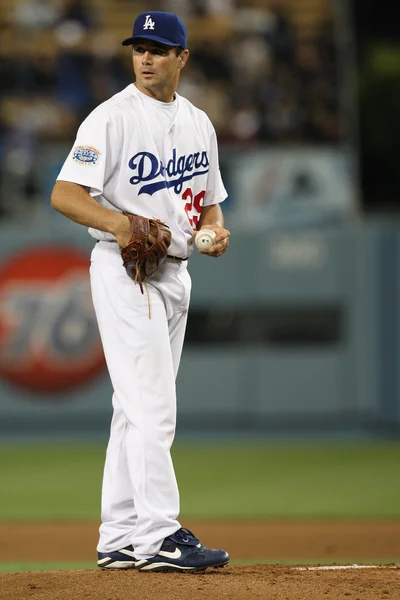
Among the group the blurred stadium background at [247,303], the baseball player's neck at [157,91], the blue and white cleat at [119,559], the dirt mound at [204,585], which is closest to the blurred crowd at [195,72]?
the blurred stadium background at [247,303]

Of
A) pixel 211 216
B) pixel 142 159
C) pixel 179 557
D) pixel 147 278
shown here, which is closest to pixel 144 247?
pixel 147 278

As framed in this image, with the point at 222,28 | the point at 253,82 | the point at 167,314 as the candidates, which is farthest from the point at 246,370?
the point at 167,314

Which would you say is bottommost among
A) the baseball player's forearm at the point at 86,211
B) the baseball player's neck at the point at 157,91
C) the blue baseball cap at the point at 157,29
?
the baseball player's forearm at the point at 86,211

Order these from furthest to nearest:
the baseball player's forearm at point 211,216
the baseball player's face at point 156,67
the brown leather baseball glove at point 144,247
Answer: the baseball player's forearm at point 211,216, the baseball player's face at point 156,67, the brown leather baseball glove at point 144,247

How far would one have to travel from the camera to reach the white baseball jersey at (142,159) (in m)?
3.79

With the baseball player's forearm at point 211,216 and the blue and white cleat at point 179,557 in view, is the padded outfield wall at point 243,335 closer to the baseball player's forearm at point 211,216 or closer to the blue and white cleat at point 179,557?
the baseball player's forearm at point 211,216

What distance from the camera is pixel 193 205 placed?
4.11 metres

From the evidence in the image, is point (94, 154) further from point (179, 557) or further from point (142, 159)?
point (179, 557)

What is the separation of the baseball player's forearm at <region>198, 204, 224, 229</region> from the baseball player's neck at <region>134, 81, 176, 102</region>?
0.49 meters

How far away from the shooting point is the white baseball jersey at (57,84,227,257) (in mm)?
3791

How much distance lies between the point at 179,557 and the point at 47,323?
8297mm

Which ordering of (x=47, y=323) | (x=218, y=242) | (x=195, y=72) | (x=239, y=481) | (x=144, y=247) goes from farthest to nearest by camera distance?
(x=195, y=72) < (x=47, y=323) < (x=239, y=481) < (x=218, y=242) < (x=144, y=247)

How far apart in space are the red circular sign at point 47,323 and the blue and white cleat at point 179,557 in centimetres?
805

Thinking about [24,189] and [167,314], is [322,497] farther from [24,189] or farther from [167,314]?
[24,189]
